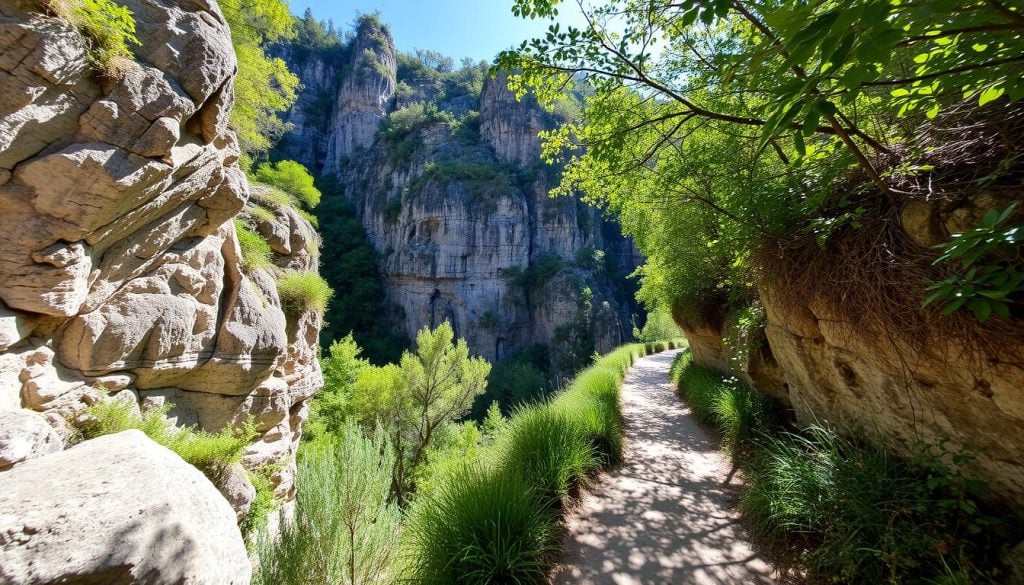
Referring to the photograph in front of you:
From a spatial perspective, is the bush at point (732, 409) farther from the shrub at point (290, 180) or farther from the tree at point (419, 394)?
the shrub at point (290, 180)

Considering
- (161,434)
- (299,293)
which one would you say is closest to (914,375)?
(161,434)

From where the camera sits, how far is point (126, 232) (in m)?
4.24

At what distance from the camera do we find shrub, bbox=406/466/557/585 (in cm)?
237

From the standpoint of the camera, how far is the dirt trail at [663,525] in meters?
2.62

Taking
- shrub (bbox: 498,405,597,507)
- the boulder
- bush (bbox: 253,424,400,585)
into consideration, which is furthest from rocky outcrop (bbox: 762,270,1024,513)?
the boulder

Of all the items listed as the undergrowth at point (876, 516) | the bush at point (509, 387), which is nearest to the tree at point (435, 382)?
the undergrowth at point (876, 516)

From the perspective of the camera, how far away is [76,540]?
5.09 ft

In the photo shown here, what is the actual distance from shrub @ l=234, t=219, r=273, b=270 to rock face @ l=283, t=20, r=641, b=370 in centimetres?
2452

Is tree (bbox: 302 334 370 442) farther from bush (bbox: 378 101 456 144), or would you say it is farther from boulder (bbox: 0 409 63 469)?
bush (bbox: 378 101 456 144)

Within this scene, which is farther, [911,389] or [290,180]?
[290,180]

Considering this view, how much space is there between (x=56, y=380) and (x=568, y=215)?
113 ft

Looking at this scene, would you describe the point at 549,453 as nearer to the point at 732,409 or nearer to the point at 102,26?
the point at 732,409

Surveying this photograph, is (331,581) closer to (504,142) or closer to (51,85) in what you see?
(51,85)

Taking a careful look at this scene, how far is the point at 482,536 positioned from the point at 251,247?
725 centimetres
